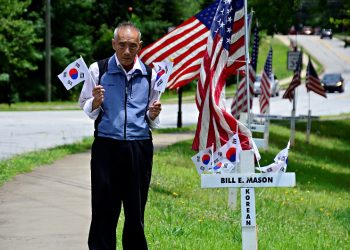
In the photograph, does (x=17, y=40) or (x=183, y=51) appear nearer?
(x=183, y=51)

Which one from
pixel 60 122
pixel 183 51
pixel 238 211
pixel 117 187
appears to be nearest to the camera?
pixel 117 187

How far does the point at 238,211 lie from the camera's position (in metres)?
12.2

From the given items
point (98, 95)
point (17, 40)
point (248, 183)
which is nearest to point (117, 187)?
point (98, 95)

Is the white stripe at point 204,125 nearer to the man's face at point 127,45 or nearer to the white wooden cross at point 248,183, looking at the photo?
the white wooden cross at point 248,183

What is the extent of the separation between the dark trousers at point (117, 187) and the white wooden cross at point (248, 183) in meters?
0.53

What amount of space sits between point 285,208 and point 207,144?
272 centimetres

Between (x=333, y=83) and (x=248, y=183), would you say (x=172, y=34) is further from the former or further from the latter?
(x=333, y=83)

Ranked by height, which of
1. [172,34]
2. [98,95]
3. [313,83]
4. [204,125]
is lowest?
[313,83]

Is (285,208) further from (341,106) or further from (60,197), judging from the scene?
(341,106)

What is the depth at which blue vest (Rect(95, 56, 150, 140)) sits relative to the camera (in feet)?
24.7

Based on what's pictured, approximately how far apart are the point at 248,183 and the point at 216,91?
3.40 metres

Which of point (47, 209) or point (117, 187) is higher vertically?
point (117, 187)

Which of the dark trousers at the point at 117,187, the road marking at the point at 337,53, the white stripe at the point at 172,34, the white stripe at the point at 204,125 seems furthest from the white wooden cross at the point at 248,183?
the road marking at the point at 337,53

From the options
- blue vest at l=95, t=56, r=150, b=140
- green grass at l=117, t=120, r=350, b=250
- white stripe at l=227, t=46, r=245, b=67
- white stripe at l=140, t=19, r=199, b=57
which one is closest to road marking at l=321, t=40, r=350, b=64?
green grass at l=117, t=120, r=350, b=250
